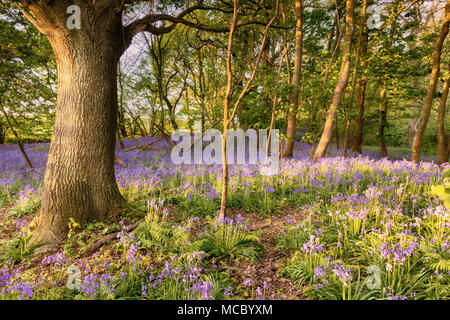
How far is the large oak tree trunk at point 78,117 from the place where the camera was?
3389 mm

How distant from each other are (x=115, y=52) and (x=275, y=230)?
4274mm

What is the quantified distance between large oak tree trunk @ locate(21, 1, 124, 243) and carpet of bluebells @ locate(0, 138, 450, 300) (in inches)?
14.8

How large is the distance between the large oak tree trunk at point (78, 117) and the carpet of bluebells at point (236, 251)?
0.38m

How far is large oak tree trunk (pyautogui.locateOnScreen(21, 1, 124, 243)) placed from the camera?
339cm

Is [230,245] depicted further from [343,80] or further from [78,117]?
[343,80]

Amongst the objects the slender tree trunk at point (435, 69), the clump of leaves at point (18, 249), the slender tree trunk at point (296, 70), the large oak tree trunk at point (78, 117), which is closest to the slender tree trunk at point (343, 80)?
the slender tree trunk at point (296, 70)

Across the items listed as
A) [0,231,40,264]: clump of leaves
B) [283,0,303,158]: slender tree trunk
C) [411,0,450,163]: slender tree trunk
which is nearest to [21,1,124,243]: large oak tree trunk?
[0,231,40,264]: clump of leaves

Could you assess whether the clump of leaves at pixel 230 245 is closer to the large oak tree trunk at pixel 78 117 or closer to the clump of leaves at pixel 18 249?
the large oak tree trunk at pixel 78 117

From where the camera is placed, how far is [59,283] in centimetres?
244

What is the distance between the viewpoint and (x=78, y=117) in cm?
345

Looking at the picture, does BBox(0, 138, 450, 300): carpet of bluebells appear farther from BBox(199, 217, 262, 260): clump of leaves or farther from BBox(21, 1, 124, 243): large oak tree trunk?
BBox(21, 1, 124, 243): large oak tree trunk

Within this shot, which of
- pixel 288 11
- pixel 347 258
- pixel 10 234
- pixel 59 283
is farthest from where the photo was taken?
pixel 288 11
